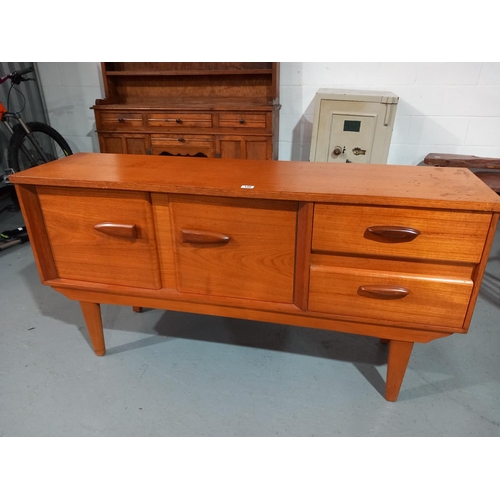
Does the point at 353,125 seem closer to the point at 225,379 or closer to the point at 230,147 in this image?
the point at 230,147

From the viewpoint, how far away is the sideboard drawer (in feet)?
9.09

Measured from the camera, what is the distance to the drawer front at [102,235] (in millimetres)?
1255

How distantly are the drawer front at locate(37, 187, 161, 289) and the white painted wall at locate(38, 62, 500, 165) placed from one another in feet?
7.08

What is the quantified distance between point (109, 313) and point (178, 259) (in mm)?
811

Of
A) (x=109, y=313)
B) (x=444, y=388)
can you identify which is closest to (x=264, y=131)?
(x=109, y=313)

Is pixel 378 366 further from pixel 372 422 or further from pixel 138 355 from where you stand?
pixel 138 355

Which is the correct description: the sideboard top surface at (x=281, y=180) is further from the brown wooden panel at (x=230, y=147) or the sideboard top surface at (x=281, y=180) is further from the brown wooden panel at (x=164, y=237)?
the brown wooden panel at (x=230, y=147)

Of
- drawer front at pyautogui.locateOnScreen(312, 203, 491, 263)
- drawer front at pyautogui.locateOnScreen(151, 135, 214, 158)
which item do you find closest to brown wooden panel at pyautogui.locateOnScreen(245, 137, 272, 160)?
drawer front at pyautogui.locateOnScreen(151, 135, 214, 158)

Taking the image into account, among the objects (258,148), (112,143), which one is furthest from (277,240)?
(112,143)

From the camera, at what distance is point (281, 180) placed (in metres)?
1.21

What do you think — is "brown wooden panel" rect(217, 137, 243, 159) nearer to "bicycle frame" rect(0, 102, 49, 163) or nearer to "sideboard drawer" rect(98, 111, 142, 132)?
"sideboard drawer" rect(98, 111, 142, 132)

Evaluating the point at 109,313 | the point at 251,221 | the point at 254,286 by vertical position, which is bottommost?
the point at 109,313

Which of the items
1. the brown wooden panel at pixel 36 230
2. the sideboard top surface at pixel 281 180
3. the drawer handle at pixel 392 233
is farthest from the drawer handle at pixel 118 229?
the drawer handle at pixel 392 233

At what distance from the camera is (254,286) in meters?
1.26
